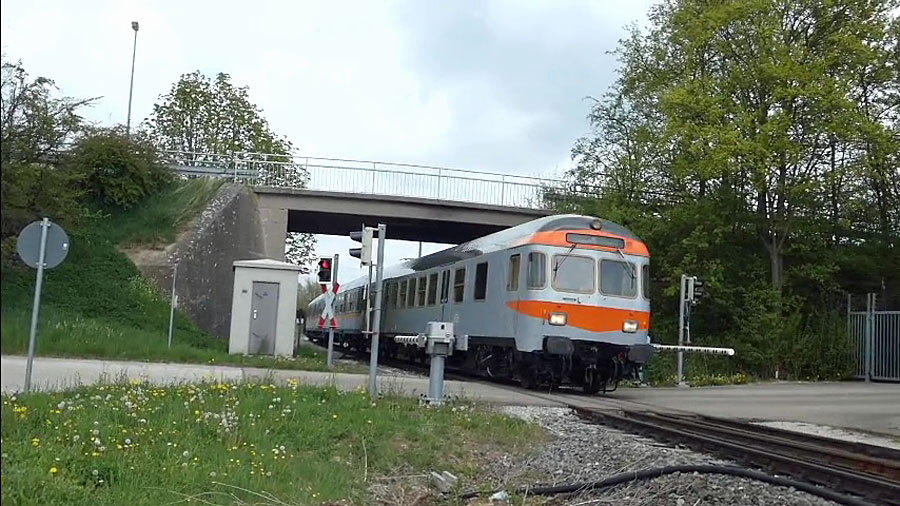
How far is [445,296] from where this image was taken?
71.6ft

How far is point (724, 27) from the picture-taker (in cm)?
2744

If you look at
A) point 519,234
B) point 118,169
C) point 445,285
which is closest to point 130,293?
point 118,169

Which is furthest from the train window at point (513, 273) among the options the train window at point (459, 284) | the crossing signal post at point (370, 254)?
the crossing signal post at point (370, 254)

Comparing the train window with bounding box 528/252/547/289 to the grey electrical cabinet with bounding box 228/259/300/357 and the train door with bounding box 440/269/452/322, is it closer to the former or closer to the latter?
the train door with bounding box 440/269/452/322

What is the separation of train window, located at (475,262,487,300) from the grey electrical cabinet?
5376 mm

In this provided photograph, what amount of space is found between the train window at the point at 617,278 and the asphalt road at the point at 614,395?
77.4 inches

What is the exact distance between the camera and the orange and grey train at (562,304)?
1703 cm

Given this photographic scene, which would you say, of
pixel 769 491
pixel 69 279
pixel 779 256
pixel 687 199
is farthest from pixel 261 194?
pixel 769 491

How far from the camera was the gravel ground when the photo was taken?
22.8 feet

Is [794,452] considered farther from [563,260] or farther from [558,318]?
[563,260]

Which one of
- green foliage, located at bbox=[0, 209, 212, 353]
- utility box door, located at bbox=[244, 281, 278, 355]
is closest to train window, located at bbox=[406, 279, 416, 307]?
utility box door, located at bbox=[244, 281, 278, 355]

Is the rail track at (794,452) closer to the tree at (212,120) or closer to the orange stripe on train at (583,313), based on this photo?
the orange stripe on train at (583,313)

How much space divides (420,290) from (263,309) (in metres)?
4.02

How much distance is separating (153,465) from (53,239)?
7.95 feet
